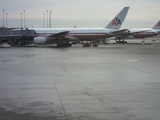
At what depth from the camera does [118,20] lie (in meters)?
53.1

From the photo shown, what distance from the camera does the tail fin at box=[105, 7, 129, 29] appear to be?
173ft

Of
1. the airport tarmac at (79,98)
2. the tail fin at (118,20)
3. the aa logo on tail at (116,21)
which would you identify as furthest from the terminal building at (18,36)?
the airport tarmac at (79,98)

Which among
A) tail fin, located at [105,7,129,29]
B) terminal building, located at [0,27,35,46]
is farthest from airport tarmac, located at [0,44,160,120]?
tail fin, located at [105,7,129,29]

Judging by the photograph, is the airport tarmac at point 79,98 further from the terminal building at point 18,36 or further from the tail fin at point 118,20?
the tail fin at point 118,20

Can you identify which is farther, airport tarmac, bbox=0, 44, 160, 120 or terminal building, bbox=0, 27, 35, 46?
terminal building, bbox=0, 27, 35, 46

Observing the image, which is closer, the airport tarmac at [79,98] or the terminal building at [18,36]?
the airport tarmac at [79,98]

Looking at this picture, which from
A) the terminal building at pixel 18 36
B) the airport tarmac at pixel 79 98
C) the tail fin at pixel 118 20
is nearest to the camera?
the airport tarmac at pixel 79 98

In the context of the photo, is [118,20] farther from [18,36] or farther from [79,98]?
[79,98]

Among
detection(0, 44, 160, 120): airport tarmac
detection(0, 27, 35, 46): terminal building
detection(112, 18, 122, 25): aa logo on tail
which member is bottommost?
detection(0, 44, 160, 120): airport tarmac

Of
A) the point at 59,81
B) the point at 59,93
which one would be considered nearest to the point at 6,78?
the point at 59,81

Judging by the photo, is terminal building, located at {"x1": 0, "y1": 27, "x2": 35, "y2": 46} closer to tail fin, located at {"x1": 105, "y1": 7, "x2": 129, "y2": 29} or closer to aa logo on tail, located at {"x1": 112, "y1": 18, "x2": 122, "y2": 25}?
tail fin, located at {"x1": 105, "y1": 7, "x2": 129, "y2": 29}

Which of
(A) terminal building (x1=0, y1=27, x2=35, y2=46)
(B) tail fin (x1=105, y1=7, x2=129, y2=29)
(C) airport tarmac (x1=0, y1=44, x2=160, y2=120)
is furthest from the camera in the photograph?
(B) tail fin (x1=105, y1=7, x2=129, y2=29)

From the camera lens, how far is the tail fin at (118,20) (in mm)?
52688

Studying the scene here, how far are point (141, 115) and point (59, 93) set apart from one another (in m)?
3.40
